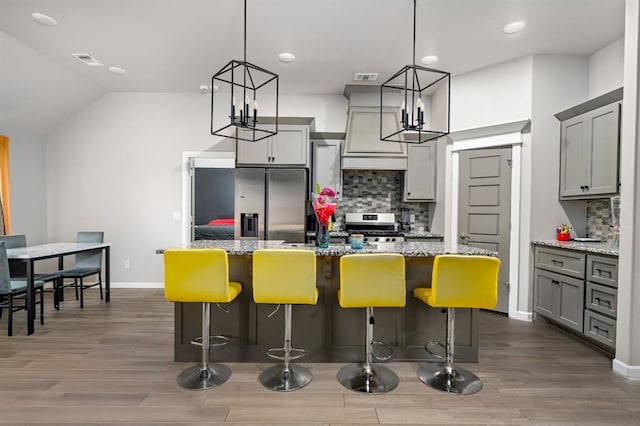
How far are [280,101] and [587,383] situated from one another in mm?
4781

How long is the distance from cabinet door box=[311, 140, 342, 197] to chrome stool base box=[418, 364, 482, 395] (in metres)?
2.82

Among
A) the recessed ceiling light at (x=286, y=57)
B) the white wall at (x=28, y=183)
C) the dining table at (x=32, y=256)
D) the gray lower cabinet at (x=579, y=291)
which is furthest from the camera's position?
the white wall at (x=28, y=183)

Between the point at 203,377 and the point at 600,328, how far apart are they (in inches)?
133

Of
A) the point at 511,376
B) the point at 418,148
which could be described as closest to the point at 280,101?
the point at 418,148

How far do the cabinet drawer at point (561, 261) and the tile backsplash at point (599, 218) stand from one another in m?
0.60

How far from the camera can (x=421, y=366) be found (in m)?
2.67

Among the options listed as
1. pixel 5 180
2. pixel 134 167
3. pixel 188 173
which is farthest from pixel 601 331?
pixel 5 180

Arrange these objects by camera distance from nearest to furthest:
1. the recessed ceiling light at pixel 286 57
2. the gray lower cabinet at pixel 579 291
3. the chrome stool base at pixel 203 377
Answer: the chrome stool base at pixel 203 377 < the gray lower cabinet at pixel 579 291 < the recessed ceiling light at pixel 286 57

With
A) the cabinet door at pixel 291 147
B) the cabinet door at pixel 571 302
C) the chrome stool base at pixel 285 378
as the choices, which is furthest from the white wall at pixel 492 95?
the chrome stool base at pixel 285 378

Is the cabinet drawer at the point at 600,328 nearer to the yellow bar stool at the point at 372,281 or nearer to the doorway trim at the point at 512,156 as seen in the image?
the doorway trim at the point at 512,156

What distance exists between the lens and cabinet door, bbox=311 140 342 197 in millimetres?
4910

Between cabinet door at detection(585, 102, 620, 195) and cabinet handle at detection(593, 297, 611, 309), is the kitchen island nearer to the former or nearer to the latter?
cabinet handle at detection(593, 297, 611, 309)

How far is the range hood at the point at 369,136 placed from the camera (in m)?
4.78

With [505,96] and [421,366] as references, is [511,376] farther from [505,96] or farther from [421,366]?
[505,96]
